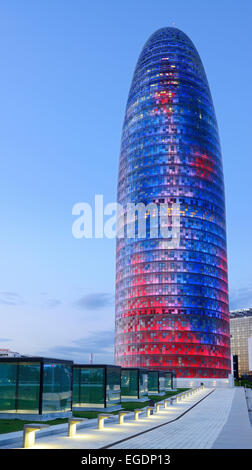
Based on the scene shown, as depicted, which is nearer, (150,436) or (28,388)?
(150,436)

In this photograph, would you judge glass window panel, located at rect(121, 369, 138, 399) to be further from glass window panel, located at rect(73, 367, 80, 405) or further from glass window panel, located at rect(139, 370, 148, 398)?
glass window panel, located at rect(73, 367, 80, 405)

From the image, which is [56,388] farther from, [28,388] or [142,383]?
[142,383]

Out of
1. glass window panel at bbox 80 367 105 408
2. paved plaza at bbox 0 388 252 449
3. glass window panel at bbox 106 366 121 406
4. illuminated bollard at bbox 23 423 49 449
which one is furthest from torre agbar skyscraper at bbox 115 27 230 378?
illuminated bollard at bbox 23 423 49 449

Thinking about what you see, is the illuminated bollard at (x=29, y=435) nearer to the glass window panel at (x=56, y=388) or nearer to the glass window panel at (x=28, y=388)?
the glass window panel at (x=28, y=388)

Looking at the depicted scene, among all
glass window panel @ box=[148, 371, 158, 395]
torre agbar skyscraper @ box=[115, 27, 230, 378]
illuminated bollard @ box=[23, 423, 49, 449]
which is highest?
torre agbar skyscraper @ box=[115, 27, 230, 378]

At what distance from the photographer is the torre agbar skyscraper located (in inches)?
5640

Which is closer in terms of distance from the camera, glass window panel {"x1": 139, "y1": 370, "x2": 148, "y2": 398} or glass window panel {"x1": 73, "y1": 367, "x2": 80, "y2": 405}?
glass window panel {"x1": 73, "y1": 367, "x2": 80, "y2": 405}

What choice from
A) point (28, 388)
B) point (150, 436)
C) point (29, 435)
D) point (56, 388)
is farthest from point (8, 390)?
point (29, 435)

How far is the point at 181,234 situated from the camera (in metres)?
149

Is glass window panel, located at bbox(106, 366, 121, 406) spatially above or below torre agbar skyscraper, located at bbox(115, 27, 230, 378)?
below

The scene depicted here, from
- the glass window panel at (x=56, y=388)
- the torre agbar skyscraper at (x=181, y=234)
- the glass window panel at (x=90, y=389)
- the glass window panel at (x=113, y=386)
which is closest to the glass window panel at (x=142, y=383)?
the glass window panel at (x=113, y=386)

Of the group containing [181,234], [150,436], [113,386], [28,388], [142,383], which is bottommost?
[142,383]

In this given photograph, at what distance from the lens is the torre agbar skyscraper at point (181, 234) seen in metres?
143
